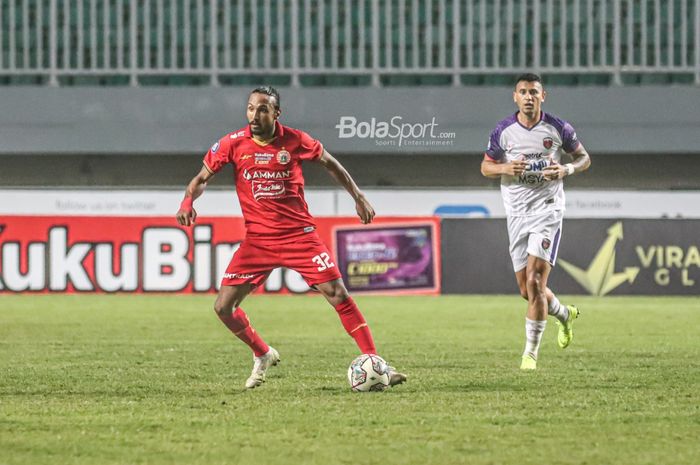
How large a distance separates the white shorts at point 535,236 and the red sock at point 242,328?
2.16m

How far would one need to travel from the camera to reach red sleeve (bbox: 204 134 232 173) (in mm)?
8180

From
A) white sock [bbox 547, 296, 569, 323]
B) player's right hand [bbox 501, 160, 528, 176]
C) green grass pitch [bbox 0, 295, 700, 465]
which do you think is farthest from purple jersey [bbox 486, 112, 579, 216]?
green grass pitch [bbox 0, 295, 700, 465]

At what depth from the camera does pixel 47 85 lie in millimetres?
31344

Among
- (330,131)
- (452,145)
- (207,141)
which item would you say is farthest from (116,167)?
(452,145)

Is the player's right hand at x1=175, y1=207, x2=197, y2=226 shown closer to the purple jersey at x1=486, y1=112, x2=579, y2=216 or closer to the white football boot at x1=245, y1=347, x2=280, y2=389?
the white football boot at x1=245, y1=347, x2=280, y2=389

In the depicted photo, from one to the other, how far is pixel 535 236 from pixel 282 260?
90.0 inches

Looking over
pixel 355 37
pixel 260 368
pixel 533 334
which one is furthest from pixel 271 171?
pixel 355 37

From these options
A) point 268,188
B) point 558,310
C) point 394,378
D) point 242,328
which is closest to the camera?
point 394,378

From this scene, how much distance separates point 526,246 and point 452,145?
2040 cm

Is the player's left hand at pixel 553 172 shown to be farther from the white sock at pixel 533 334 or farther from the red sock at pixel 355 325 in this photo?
the red sock at pixel 355 325

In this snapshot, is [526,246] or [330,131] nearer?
[526,246]

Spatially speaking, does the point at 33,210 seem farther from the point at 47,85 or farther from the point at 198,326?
the point at 198,326

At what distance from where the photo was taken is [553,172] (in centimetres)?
941

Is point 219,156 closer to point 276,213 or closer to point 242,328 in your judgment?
point 276,213
